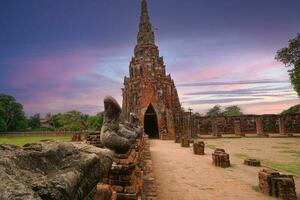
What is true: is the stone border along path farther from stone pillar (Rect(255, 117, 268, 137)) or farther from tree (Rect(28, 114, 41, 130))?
tree (Rect(28, 114, 41, 130))

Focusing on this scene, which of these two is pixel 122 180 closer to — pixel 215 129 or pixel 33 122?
pixel 215 129

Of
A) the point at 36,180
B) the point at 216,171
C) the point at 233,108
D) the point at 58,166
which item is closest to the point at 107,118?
the point at 58,166

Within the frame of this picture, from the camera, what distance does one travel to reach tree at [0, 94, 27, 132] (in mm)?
50281

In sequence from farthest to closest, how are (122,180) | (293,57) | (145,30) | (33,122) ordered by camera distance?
(33,122), (145,30), (293,57), (122,180)

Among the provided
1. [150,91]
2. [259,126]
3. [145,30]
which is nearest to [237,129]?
[259,126]

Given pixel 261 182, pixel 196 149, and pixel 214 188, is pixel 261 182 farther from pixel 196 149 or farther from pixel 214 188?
pixel 196 149

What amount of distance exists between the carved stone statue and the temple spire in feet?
105

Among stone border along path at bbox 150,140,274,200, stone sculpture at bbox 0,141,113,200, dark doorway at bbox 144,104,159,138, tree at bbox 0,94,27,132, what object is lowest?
stone border along path at bbox 150,140,274,200

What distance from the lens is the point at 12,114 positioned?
170 ft

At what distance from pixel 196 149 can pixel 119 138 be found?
11.4m

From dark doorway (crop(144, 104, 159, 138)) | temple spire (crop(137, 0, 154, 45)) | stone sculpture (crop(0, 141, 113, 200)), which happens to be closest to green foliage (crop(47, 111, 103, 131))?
temple spire (crop(137, 0, 154, 45))

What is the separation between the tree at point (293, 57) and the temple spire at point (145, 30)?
17.6 metres

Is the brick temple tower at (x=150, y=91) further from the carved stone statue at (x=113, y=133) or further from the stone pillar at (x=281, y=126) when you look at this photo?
the carved stone statue at (x=113, y=133)

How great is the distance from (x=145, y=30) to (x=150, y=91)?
521 inches
